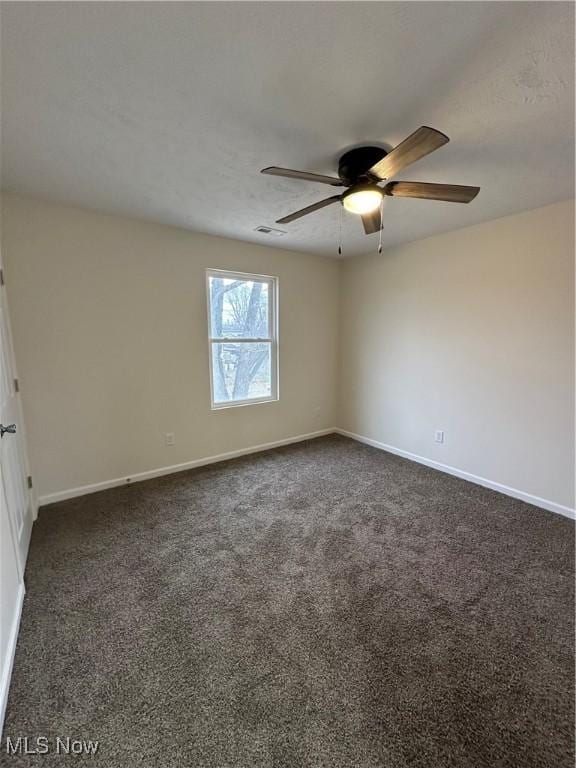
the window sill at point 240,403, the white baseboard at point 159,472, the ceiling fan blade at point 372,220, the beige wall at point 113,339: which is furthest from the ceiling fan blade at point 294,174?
the white baseboard at point 159,472

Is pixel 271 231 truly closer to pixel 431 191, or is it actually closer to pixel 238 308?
pixel 238 308

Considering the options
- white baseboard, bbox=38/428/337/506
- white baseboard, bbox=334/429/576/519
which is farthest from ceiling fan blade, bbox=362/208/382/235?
white baseboard, bbox=38/428/337/506

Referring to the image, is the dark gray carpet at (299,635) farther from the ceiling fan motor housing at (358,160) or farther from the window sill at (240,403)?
the ceiling fan motor housing at (358,160)

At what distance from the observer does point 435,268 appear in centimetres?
332

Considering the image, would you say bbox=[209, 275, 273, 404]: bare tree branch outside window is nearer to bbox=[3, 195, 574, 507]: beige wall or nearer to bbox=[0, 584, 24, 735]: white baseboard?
bbox=[3, 195, 574, 507]: beige wall

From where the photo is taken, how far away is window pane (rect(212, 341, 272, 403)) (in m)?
3.63

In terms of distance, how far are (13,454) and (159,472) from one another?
1358 millimetres

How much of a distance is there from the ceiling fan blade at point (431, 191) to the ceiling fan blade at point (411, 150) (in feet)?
0.55

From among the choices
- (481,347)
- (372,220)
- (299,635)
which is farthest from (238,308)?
(299,635)

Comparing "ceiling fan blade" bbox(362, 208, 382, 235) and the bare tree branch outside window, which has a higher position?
"ceiling fan blade" bbox(362, 208, 382, 235)

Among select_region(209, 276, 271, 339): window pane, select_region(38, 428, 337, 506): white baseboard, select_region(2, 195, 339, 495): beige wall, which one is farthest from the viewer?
select_region(209, 276, 271, 339): window pane

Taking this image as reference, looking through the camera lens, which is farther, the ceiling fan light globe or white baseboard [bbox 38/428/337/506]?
white baseboard [bbox 38/428/337/506]

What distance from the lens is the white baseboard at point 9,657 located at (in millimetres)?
1220

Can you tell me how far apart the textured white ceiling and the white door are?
3.66ft
